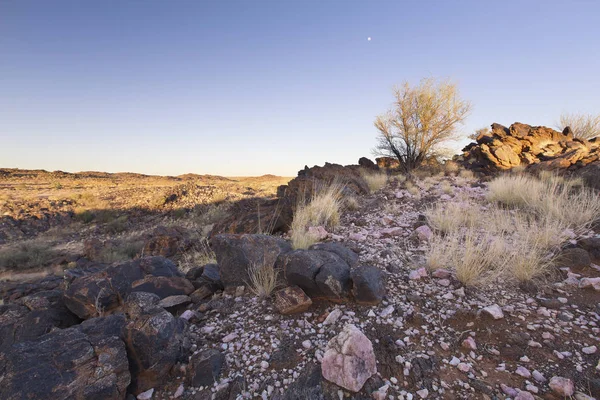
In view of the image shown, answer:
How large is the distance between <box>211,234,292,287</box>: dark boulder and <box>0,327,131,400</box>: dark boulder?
4.41ft

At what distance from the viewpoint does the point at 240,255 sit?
346 cm

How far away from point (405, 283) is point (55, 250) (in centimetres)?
1282

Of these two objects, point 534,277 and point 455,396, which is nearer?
point 455,396

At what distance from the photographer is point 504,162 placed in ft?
42.0

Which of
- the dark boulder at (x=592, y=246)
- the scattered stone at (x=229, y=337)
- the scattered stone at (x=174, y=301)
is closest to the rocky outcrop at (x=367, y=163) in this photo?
the dark boulder at (x=592, y=246)

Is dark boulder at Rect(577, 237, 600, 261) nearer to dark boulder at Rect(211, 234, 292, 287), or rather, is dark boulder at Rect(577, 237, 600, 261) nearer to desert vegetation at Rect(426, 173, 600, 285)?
desert vegetation at Rect(426, 173, 600, 285)

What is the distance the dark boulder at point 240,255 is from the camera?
11.2ft

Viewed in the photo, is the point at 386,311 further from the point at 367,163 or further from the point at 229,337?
the point at 367,163

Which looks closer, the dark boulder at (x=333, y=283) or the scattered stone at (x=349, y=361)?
the scattered stone at (x=349, y=361)

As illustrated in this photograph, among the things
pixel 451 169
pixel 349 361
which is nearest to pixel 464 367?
pixel 349 361

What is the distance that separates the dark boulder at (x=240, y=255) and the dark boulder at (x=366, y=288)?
99 cm

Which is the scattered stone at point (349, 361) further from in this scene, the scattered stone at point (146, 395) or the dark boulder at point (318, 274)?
the scattered stone at point (146, 395)

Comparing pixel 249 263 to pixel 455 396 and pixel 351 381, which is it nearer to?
pixel 351 381

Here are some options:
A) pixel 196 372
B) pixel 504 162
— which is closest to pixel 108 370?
pixel 196 372
